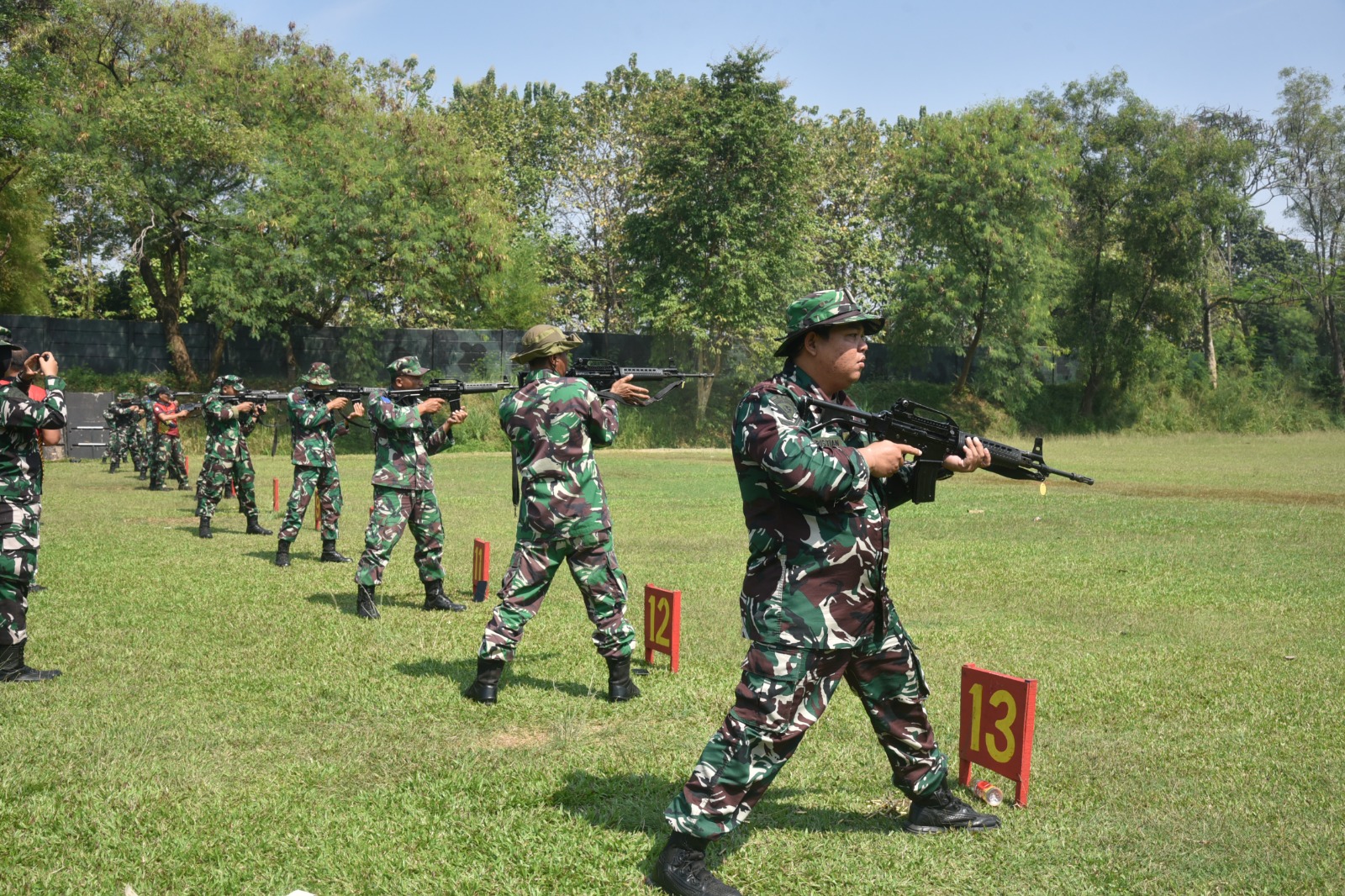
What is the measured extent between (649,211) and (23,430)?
1529 inches

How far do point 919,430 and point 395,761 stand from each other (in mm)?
3333

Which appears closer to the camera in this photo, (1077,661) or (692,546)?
(1077,661)

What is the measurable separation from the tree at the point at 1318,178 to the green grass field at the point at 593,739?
49.8m

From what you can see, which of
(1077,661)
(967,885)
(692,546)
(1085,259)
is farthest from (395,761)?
(1085,259)

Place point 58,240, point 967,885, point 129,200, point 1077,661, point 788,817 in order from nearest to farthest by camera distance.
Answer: point 967,885 → point 788,817 → point 1077,661 → point 129,200 → point 58,240

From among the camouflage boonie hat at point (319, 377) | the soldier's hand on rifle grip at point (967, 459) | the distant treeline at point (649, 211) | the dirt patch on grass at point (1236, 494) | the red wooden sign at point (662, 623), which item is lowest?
the red wooden sign at point (662, 623)

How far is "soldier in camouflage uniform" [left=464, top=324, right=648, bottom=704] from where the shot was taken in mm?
7250

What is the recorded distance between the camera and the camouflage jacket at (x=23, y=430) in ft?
24.4

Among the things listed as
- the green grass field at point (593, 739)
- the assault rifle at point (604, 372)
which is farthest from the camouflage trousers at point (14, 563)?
the assault rifle at point (604, 372)

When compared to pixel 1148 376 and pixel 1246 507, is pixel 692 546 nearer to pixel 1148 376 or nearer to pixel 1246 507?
pixel 1246 507

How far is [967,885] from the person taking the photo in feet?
15.0

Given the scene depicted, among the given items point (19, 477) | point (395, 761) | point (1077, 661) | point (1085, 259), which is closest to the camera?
point (395, 761)

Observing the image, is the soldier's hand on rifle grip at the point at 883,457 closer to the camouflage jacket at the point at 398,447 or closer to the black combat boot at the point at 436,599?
the camouflage jacket at the point at 398,447

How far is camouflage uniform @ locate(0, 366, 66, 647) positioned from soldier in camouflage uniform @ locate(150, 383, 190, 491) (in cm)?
1564
